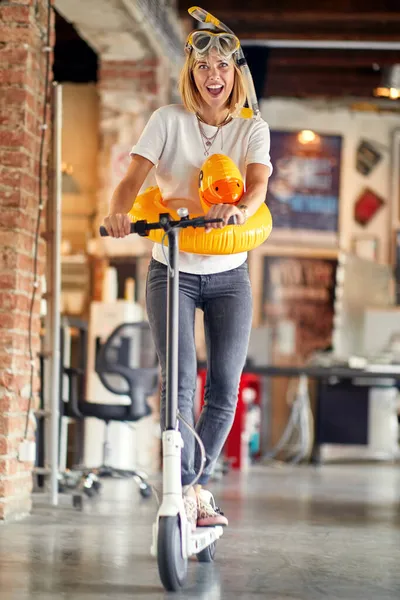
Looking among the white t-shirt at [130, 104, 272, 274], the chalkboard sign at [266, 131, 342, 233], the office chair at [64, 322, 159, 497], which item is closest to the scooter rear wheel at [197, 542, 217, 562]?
the white t-shirt at [130, 104, 272, 274]

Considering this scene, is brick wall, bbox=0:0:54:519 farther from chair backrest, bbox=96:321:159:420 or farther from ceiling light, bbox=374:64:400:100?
ceiling light, bbox=374:64:400:100

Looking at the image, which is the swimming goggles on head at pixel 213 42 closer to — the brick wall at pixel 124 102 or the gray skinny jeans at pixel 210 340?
the gray skinny jeans at pixel 210 340

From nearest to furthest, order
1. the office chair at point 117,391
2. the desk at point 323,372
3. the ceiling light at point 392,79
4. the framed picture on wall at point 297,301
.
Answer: the office chair at point 117,391, the desk at point 323,372, the ceiling light at point 392,79, the framed picture on wall at point 297,301

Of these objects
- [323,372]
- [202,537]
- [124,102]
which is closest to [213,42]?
[202,537]

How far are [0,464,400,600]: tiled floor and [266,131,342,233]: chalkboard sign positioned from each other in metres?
5.89

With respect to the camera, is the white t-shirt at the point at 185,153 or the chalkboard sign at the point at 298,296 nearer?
the white t-shirt at the point at 185,153

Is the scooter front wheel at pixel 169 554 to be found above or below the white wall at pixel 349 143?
below

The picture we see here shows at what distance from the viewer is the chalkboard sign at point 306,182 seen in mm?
10734

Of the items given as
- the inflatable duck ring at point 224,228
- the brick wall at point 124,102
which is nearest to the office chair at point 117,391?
the brick wall at point 124,102

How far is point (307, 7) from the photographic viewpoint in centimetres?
728

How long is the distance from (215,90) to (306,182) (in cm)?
811

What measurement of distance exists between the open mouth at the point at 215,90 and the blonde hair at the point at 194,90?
0.06 meters

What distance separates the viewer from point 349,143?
10.8 meters

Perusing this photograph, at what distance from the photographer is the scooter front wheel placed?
7.73 ft
